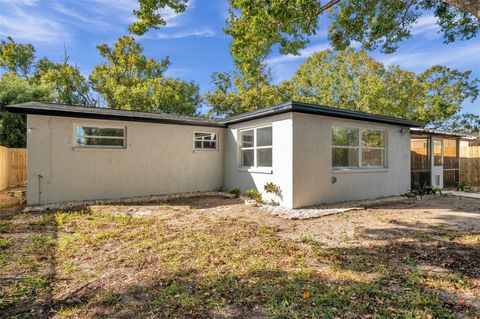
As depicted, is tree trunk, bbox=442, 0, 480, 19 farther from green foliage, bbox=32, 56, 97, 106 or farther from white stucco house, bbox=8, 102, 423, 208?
green foliage, bbox=32, 56, 97, 106

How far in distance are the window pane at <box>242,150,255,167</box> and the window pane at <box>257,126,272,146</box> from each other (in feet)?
2.13

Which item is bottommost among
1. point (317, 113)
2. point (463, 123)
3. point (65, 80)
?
point (317, 113)

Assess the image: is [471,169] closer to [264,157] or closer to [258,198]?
[264,157]

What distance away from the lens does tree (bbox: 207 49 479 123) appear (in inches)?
787

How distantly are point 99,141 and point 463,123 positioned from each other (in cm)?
2588

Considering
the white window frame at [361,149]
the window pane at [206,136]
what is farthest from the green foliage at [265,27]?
the white window frame at [361,149]

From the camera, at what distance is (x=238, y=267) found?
11.2 feet

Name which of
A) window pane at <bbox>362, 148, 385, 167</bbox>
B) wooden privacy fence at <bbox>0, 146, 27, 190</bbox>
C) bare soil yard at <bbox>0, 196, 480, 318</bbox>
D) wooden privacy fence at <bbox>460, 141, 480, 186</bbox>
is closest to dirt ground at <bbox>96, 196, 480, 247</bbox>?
bare soil yard at <bbox>0, 196, 480, 318</bbox>

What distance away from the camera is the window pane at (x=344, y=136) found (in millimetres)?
8305

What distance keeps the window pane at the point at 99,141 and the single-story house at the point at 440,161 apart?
1159cm

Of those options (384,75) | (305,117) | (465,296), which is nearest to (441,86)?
(384,75)

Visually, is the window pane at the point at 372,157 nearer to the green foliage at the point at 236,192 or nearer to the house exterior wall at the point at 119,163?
the green foliage at the point at 236,192

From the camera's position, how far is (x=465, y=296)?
2.66 metres

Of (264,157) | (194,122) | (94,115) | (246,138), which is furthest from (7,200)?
(264,157)
